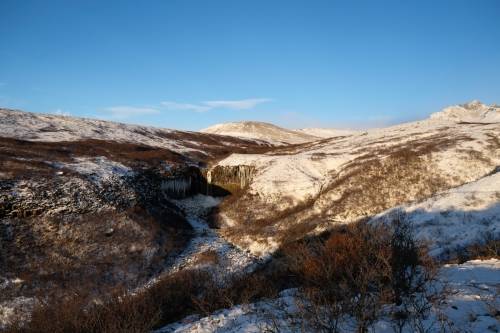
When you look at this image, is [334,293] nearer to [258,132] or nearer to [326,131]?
[258,132]

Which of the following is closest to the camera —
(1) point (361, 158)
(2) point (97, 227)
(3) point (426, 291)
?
(3) point (426, 291)

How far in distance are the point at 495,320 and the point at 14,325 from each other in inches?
516

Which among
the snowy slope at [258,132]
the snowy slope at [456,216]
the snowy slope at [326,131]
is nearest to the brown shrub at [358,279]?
the snowy slope at [456,216]

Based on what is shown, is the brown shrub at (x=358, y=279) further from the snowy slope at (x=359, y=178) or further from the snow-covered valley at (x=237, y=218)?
the snowy slope at (x=359, y=178)

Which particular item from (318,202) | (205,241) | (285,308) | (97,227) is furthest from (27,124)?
(285,308)

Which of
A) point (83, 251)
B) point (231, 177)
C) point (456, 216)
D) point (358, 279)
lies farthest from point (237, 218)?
point (358, 279)

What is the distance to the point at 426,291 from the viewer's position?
876 cm

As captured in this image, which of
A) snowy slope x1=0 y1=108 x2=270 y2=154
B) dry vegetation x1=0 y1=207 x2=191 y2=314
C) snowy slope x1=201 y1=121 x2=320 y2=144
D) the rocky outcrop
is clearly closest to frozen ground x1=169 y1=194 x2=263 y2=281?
dry vegetation x1=0 y1=207 x2=191 y2=314

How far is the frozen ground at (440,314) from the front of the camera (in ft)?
24.0

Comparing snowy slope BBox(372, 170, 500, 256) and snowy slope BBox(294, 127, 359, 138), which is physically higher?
snowy slope BBox(294, 127, 359, 138)

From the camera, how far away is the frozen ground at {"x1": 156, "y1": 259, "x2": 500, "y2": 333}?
7.32 metres

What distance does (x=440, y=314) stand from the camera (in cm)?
758

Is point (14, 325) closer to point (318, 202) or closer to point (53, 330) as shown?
point (53, 330)

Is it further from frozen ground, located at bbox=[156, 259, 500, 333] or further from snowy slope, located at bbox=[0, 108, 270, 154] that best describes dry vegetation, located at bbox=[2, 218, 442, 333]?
snowy slope, located at bbox=[0, 108, 270, 154]
